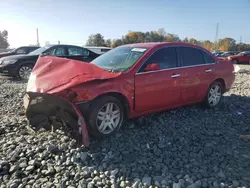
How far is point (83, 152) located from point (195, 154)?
5.39ft

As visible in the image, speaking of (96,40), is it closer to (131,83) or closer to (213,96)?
(213,96)

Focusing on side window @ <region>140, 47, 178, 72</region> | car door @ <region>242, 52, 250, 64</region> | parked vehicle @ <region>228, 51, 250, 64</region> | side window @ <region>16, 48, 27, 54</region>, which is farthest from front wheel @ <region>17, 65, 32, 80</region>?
car door @ <region>242, 52, 250, 64</region>

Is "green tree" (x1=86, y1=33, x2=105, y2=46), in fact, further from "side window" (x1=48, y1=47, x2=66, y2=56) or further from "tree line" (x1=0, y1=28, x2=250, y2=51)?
"side window" (x1=48, y1=47, x2=66, y2=56)

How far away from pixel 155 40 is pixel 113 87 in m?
60.7

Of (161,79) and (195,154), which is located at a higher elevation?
(161,79)

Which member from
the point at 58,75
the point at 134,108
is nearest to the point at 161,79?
the point at 134,108

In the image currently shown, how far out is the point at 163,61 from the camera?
4652 millimetres

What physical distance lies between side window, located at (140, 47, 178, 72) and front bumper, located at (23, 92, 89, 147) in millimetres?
1654

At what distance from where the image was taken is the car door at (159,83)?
4.18 meters

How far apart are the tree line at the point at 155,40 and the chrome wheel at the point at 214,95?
150 feet

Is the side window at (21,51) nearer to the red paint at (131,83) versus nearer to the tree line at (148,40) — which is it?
the red paint at (131,83)

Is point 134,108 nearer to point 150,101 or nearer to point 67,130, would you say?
point 150,101

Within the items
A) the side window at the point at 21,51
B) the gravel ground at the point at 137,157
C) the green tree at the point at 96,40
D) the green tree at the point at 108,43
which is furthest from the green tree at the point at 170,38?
the gravel ground at the point at 137,157

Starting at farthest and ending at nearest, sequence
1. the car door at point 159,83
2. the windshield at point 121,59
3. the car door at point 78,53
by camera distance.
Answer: the car door at point 78,53 < the windshield at point 121,59 < the car door at point 159,83
